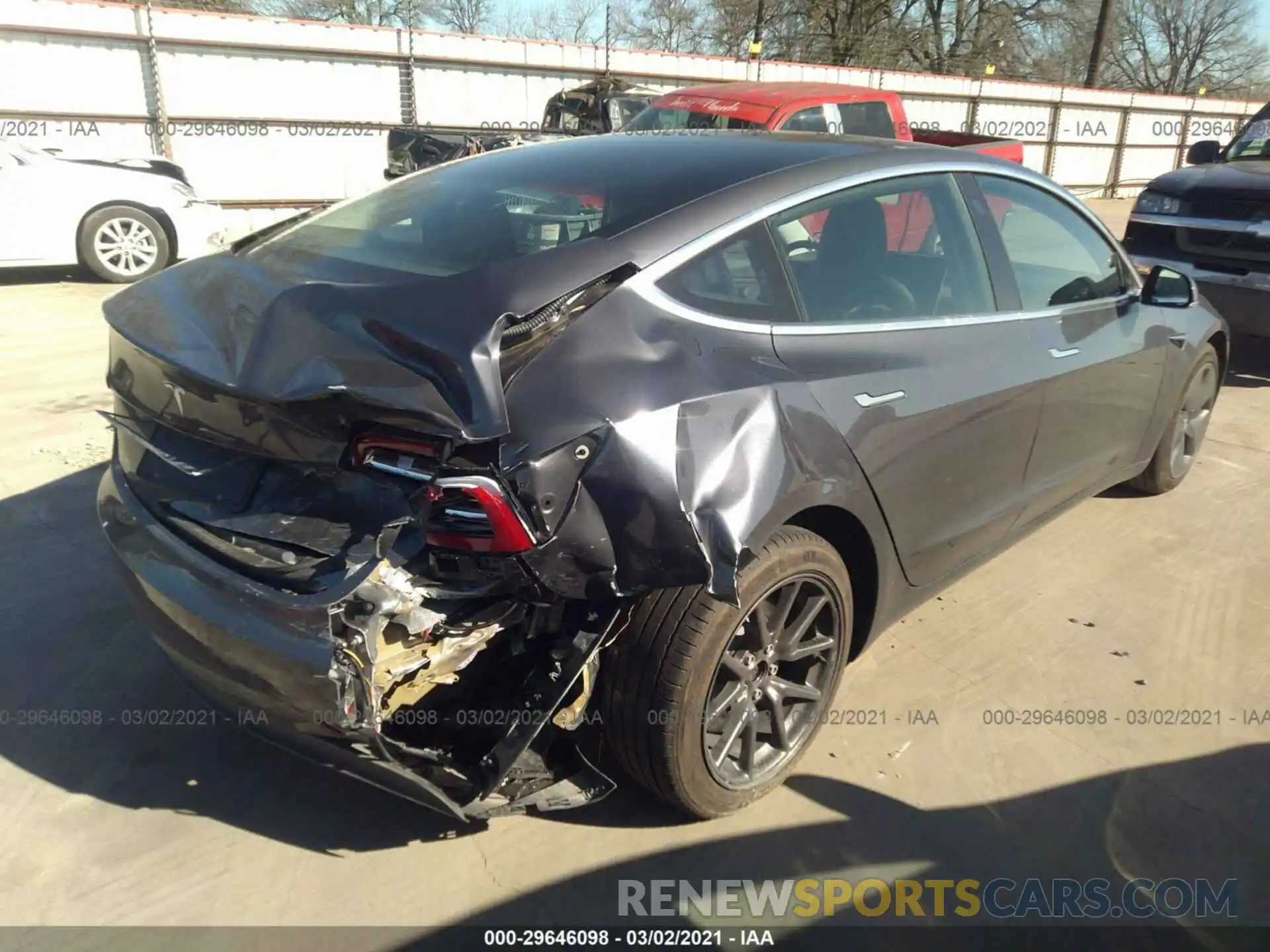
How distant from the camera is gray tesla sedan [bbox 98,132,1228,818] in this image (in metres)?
2.04

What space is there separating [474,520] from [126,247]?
8575mm

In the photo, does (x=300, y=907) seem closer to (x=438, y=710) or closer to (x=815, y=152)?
(x=438, y=710)

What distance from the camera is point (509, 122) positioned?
48.6 feet

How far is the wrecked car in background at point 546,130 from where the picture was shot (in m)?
11.1

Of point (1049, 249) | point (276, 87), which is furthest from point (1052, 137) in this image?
point (1049, 249)

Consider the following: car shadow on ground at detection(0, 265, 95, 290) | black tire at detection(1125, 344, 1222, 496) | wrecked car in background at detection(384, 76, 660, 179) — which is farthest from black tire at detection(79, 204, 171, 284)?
black tire at detection(1125, 344, 1222, 496)

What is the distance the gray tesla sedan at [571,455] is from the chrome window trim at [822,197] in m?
0.01

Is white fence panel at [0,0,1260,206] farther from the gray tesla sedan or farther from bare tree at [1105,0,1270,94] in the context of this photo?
bare tree at [1105,0,1270,94]

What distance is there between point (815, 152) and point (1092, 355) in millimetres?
1432

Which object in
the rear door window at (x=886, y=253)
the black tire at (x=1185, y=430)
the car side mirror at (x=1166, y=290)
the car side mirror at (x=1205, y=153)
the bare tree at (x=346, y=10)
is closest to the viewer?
the rear door window at (x=886, y=253)

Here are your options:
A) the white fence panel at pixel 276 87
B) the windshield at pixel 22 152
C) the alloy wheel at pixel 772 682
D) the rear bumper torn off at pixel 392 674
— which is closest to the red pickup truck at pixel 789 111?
the windshield at pixel 22 152

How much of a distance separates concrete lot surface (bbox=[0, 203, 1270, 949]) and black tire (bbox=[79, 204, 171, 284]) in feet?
19.4

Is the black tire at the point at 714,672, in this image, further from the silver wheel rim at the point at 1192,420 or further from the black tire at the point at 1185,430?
the silver wheel rim at the point at 1192,420

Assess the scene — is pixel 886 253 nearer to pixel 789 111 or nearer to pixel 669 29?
pixel 789 111
